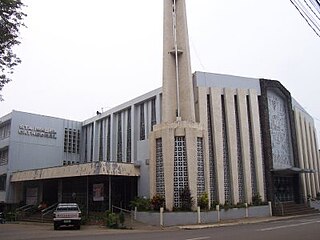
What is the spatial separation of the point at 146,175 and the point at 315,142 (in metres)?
21.6

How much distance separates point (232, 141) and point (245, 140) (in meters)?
1.34

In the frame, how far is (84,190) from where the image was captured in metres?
29.9

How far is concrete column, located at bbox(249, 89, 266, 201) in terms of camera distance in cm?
A: 2966

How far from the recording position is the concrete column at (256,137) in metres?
29.7

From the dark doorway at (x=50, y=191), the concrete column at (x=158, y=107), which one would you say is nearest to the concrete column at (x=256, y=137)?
the concrete column at (x=158, y=107)

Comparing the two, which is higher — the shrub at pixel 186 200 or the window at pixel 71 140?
the window at pixel 71 140

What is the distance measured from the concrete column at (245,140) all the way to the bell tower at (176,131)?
5.31m

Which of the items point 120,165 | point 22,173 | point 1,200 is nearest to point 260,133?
point 120,165

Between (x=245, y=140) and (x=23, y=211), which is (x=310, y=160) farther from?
(x=23, y=211)

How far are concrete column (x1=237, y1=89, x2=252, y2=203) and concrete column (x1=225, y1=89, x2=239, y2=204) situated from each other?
2.13ft

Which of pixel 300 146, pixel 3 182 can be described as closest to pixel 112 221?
pixel 3 182

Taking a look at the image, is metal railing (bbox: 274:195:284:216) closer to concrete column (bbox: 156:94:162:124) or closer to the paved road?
the paved road

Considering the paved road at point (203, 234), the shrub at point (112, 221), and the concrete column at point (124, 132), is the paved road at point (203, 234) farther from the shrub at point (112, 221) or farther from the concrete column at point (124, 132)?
the concrete column at point (124, 132)

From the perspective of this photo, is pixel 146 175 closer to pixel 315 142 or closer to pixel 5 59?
pixel 5 59
